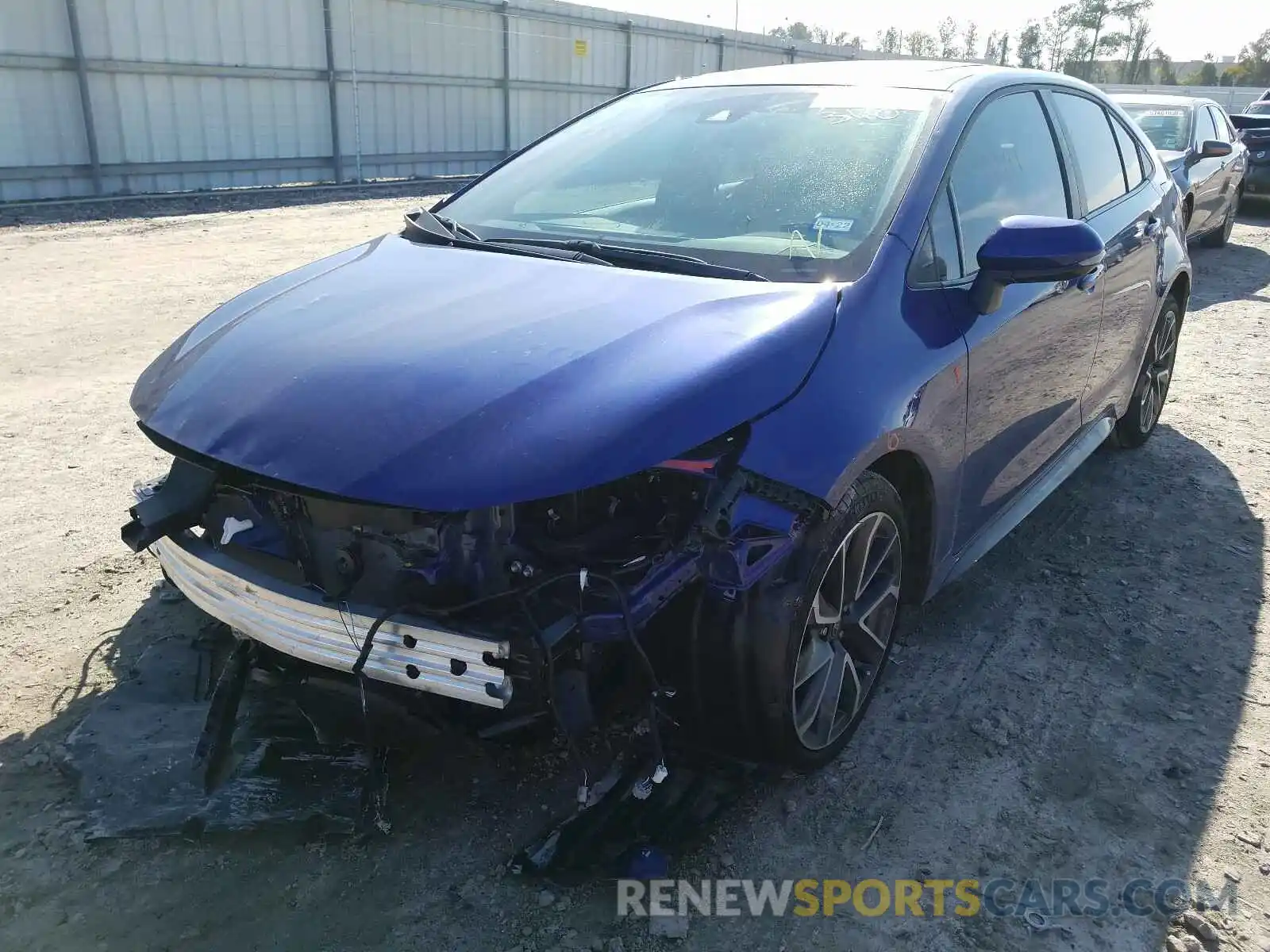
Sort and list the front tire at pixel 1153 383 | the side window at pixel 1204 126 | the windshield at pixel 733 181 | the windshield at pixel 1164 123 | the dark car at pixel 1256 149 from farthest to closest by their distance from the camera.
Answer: the dark car at pixel 1256 149 < the side window at pixel 1204 126 < the windshield at pixel 1164 123 < the front tire at pixel 1153 383 < the windshield at pixel 733 181

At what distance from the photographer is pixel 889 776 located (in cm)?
267

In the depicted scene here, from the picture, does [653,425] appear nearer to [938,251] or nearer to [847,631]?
[847,631]

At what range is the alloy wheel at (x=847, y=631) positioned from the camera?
8.03 feet

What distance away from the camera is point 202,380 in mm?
2383

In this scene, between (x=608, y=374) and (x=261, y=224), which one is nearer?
(x=608, y=374)

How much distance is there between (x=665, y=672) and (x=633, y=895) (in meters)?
0.51

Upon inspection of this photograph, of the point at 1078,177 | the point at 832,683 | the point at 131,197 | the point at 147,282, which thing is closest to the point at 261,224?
the point at 131,197

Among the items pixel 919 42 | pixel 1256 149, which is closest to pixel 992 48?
pixel 919 42

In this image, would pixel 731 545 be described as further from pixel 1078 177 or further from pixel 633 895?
pixel 1078 177

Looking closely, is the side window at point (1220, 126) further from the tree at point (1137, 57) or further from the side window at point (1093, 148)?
the tree at point (1137, 57)

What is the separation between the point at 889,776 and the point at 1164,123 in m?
9.53

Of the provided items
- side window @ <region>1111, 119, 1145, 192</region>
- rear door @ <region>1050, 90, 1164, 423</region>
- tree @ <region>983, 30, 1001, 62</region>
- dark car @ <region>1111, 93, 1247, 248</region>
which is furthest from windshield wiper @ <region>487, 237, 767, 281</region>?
tree @ <region>983, 30, 1001, 62</region>

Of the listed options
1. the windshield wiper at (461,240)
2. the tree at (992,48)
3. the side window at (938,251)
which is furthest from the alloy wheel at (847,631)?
the tree at (992,48)

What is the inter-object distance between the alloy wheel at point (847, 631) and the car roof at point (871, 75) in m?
1.53
